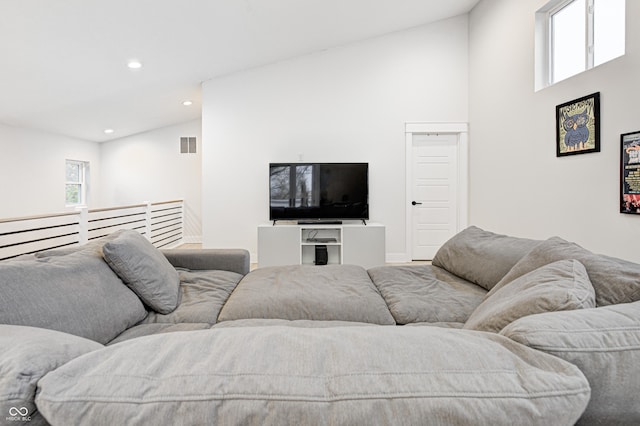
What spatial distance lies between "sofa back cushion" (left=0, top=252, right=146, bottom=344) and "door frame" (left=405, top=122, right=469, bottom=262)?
424cm

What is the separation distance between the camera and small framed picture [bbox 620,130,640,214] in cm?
262

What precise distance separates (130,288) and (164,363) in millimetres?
1409

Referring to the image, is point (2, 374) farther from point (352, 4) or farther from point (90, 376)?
point (352, 4)

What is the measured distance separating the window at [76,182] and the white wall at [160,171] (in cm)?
36

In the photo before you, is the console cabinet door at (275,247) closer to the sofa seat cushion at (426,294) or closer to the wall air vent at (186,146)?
the sofa seat cushion at (426,294)

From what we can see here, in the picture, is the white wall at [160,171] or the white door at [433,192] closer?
the white door at [433,192]

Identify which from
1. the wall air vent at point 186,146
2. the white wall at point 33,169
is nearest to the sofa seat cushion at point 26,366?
the white wall at point 33,169

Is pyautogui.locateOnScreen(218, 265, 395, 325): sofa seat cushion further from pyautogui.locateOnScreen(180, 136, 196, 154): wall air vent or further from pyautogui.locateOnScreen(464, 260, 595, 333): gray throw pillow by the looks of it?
pyautogui.locateOnScreen(180, 136, 196, 154): wall air vent

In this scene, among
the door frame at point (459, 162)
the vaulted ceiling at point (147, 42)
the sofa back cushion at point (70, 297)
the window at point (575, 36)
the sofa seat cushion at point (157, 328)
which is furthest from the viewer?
the door frame at point (459, 162)

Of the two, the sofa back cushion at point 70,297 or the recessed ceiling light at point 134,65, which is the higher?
the recessed ceiling light at point 134,65

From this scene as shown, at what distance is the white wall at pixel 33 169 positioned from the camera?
5621 millimetres

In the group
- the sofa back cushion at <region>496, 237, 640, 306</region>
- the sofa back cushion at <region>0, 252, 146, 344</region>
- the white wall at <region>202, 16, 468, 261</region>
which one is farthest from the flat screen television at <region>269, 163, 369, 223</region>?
the sofa back cushion at <region>496, 237, 640, 306</region>

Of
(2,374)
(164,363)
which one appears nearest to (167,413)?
(164,363)

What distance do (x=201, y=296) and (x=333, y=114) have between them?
3.92 m
